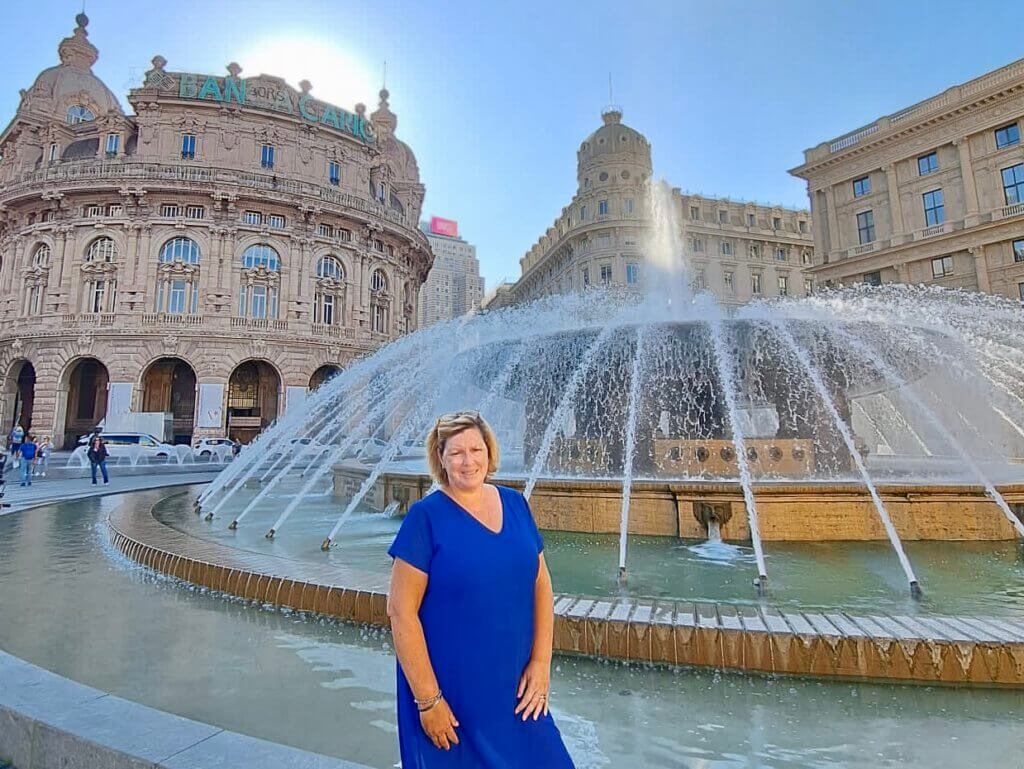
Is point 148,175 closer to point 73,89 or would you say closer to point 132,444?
point 132,444

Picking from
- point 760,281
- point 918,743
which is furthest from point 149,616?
point 760,281

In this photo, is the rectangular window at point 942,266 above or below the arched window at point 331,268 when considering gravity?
below

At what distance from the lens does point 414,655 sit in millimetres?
1450

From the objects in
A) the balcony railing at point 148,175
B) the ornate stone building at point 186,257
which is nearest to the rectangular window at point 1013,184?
the ornate stone building at point 186,257

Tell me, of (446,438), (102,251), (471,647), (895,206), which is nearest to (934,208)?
(895,206)

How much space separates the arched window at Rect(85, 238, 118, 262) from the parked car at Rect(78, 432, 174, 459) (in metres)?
10.6

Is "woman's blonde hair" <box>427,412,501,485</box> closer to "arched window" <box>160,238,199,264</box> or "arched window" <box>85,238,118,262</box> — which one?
"arched window" <box>160,238,199,264</box>

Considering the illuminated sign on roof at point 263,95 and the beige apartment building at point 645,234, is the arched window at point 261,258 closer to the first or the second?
the illuminated sign on roof at point 263,95

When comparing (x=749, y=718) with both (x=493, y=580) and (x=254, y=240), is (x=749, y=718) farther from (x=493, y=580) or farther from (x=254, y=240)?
(x=254, y=240)

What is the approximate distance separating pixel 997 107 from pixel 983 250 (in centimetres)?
699

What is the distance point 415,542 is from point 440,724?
0.46 metres

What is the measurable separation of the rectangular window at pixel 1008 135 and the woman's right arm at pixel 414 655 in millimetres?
38015

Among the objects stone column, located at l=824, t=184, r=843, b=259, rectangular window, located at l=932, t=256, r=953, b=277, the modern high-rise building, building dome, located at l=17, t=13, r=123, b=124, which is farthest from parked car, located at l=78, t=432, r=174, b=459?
the modern high-rise building

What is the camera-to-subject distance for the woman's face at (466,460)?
5.31 ft
